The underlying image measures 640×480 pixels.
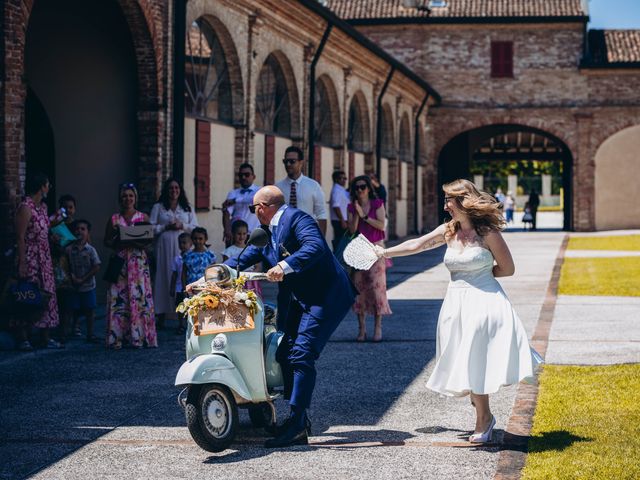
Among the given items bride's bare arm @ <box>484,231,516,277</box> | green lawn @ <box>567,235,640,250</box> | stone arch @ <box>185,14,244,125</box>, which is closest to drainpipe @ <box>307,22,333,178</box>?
stone arch @ <box>185,14,244,125</box>

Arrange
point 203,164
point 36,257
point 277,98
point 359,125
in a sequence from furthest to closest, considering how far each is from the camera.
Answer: point 359,125 → point 277,98 → point 203,164 → point 36,257

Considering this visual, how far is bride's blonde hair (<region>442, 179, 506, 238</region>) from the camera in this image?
646cm

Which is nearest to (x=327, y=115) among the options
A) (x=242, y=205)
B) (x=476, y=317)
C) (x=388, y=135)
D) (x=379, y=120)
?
(x=379, y=120)

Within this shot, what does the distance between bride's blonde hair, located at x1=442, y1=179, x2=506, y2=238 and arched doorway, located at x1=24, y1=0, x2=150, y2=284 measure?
8.55 metres

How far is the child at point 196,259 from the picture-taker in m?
11.2

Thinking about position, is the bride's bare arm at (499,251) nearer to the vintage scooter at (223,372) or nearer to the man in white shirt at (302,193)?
the vintage scooter at (223,372)

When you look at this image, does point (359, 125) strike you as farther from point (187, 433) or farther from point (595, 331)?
point (187, 433)

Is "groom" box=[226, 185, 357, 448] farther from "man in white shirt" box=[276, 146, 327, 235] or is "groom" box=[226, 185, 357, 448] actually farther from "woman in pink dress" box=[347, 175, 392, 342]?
"man in white shirt" box=[276, 146, 327, 235]

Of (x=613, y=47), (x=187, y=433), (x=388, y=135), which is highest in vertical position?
(x=613, y=47)

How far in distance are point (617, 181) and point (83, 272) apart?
3317 centimetres

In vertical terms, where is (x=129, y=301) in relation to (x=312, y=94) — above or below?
below

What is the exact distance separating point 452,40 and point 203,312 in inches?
1426

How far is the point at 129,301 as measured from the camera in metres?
10.5

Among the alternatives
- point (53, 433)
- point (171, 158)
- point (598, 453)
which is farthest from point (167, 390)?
point (171, 158)
